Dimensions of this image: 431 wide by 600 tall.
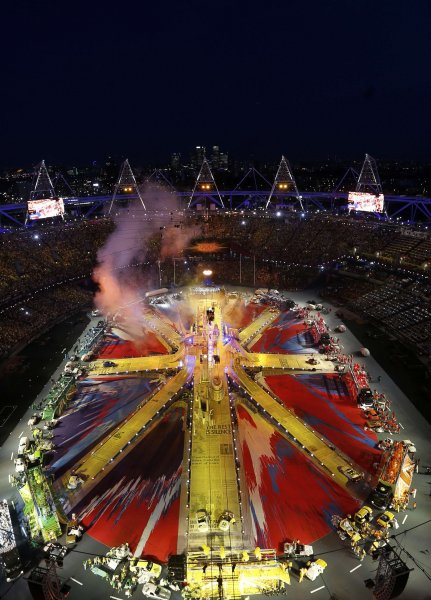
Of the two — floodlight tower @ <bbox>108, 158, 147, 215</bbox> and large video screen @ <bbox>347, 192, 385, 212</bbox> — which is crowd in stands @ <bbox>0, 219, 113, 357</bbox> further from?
large video screen @ <bbox>347, 192, 385, 212</bbox>

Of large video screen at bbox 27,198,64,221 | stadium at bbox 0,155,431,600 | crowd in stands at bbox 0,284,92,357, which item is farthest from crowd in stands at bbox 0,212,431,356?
large video screen at bbox 27,198,64,221

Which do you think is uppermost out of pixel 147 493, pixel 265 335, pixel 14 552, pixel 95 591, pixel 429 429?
pixel 265 335

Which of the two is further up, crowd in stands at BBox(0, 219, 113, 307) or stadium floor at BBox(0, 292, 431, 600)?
crowd in stands at BBox(0, 219, 113, 307)

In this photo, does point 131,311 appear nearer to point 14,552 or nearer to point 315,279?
point 315,279

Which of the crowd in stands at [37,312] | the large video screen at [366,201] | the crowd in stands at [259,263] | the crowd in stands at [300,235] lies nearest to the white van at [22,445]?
the crowd in stands at [37,312]

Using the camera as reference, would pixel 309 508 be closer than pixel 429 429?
Yes

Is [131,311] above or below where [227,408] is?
above

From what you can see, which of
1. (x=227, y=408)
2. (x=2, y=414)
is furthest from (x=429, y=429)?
(x=2, y=414)
